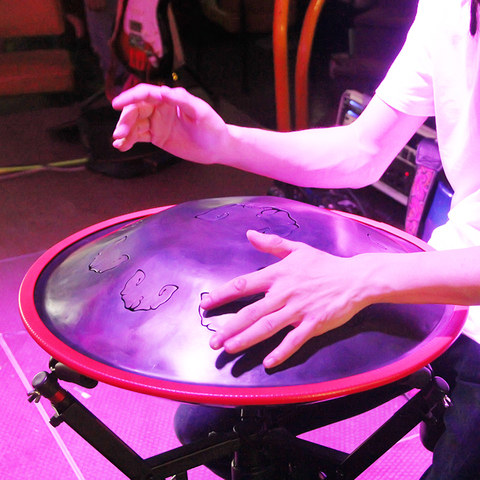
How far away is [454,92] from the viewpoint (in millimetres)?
890

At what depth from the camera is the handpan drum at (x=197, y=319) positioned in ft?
1.99

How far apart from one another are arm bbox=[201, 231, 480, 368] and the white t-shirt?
6.4 inches

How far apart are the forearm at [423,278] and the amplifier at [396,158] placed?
1.21 m

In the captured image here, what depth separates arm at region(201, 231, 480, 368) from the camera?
0.61m

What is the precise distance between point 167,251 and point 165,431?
0.91 metres

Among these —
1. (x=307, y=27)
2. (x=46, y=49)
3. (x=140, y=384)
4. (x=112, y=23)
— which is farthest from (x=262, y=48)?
(x=140, y=384)

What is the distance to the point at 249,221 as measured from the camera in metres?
0.82

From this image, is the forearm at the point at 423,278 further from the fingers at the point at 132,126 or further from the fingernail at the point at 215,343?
the fingers at the point at 132,126

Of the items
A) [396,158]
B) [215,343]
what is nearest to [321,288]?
[215,343]

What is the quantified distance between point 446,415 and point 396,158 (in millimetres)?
1385

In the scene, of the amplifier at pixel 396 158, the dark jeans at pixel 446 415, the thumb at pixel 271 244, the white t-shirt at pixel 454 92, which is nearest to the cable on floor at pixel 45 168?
the amplifier at pixel 396 158

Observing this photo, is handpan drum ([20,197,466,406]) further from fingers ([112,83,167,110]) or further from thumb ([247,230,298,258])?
fingers ([112,83,167,110])

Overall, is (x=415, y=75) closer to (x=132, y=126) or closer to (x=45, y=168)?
(x=132, y=126)

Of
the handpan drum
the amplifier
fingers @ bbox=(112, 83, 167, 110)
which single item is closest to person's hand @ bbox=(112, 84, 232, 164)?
fingers @ bbox=(112, 83, 167, 110)
